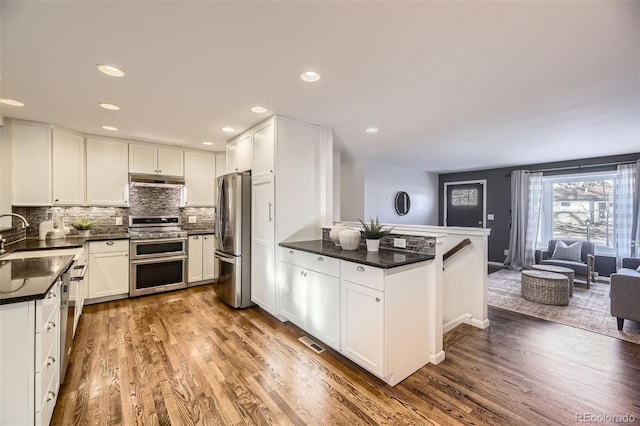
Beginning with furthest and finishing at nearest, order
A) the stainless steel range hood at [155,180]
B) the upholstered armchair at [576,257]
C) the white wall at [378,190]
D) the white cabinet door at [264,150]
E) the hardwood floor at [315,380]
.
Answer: the white wall at [378,190], the upholstered armchair at [576,257], the stainless steel range hood at [155,180], the white cabinet door at [264,150], the hardwood floor at [315,380]

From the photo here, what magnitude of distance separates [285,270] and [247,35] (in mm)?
2247

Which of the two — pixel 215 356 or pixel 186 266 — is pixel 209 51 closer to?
pixel 215 356

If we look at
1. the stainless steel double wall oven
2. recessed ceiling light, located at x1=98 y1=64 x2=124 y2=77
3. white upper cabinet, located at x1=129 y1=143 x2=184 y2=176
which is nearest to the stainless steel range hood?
white upper cabinet, located at x1=129 y1=143 x2=184 y2=176

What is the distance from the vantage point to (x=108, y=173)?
4.08m

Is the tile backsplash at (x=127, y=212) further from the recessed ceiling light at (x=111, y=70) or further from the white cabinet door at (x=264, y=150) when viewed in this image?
the recessed ceiling light at (x=111, y=70)

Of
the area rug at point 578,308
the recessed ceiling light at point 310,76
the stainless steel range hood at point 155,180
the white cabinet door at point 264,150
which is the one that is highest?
the recessed ceiling light at point 310,76

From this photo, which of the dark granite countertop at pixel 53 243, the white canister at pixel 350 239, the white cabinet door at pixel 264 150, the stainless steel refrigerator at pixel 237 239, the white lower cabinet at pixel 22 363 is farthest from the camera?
the stainless steel refrigerator at pixel 237 239

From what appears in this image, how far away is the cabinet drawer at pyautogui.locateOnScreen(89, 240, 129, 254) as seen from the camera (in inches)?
145

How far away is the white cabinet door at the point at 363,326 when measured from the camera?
6.63 ft

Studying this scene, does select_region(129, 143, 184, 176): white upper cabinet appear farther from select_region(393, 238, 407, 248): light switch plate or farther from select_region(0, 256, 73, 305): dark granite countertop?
select_region(393, 238, 407, 248): light switch plate

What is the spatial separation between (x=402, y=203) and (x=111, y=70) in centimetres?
593

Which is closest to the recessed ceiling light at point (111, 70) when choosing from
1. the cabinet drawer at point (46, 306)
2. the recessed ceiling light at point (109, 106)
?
the recessed ceiling light at point (109, 106)

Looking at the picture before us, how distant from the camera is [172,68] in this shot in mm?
2084

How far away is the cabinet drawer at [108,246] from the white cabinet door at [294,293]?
7.99ft
